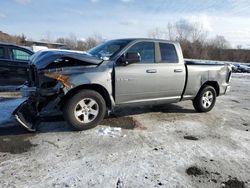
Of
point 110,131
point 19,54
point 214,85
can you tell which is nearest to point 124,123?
point 110,131

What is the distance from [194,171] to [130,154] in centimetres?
106

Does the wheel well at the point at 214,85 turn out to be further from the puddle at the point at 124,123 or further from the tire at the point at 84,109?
the tire at the point at 84,109

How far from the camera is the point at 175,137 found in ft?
17.9

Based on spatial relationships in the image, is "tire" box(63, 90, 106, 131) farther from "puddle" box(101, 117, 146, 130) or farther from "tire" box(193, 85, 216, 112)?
"tire" box(193, 85, 216, 112)

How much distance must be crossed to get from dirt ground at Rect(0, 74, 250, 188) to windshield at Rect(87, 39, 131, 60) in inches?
58.8

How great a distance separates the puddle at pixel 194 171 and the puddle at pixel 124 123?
196cm

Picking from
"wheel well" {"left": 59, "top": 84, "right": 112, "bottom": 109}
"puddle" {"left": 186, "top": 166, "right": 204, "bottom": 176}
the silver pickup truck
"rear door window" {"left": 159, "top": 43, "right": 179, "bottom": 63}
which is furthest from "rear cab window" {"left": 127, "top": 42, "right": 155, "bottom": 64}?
"puddle" {"left": 186, "top": 166, "right": 204, "bottom": 176}

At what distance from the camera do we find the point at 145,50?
629 cm

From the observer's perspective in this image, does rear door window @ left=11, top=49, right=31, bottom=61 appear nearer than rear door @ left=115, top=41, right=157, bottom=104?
No

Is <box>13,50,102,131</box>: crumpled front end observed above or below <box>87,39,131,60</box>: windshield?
below

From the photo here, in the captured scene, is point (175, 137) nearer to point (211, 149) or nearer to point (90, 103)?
point (211, 149)

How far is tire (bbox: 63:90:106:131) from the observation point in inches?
207

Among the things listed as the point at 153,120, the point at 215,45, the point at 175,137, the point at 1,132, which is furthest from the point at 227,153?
the point at 215,45

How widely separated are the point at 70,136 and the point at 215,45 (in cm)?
6318
